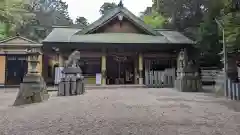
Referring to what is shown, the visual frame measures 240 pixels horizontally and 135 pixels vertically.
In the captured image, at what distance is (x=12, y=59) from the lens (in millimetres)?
16906

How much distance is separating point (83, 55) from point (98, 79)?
212cm

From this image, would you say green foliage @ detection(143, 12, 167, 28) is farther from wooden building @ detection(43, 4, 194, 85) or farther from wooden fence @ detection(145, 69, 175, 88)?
wooden fence @ detection(145, 69, 175, 88)

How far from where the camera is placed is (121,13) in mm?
16938

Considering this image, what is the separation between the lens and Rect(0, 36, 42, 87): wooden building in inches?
651

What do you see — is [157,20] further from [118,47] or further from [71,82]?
[71,82]

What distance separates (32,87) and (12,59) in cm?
1057

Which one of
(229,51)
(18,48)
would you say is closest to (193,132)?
(229,51)

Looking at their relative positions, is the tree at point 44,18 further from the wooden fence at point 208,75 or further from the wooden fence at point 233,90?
the wooden fence at point 233,90

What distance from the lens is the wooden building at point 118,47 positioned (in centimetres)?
1562

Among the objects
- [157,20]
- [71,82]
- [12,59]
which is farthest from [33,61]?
[157,20]

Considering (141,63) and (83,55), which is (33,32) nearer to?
(83,55)

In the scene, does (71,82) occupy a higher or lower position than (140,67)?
lower

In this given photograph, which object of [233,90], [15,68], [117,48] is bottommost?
[233,90]

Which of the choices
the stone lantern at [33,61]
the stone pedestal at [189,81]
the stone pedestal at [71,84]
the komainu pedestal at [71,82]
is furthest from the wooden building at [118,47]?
the stone lantern at [33,61]
